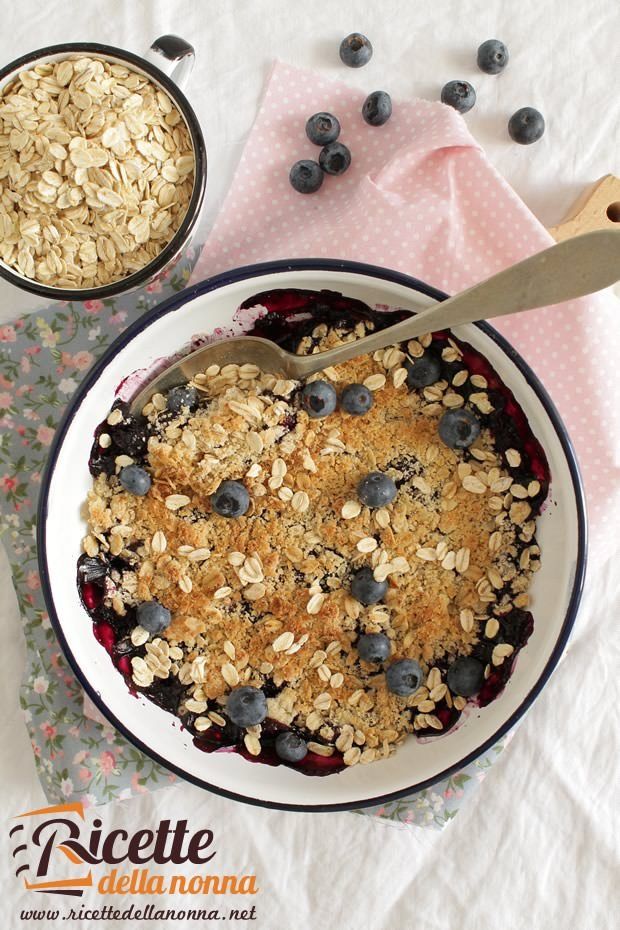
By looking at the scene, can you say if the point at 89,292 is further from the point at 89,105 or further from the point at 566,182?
the point at 566,182

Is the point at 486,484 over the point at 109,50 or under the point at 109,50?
under

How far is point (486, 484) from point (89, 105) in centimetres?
81

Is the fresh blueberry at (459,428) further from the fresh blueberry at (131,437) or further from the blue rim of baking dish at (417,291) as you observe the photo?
the fresh blueberry at (131,437)

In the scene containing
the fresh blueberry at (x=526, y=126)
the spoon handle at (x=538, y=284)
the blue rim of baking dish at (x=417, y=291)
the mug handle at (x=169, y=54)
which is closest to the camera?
the spoon handle at (x=538, y=284)

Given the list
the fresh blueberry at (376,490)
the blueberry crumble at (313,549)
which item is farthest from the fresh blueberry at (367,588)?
the fresh blueberry at (376,490)

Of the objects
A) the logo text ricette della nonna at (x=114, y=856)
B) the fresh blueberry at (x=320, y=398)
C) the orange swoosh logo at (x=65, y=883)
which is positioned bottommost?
the orange swoosh logo at (x=65, y=883)

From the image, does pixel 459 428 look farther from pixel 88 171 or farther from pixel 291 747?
pixel 88 171

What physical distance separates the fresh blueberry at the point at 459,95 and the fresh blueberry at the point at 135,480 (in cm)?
81

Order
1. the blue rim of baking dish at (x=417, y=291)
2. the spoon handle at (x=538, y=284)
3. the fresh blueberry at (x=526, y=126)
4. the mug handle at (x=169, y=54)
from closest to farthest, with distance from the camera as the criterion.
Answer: the spoon handle at (x=538, y=284) < the blue rim of baking dish at (x=417, y=291) < the mug handle at (x=169, y=54) < the fresh blueberry at (x=526, y=126)

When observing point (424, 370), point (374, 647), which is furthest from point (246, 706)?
point (424, 370)

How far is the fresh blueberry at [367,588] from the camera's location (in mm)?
1138

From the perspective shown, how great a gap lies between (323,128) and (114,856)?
1.28m

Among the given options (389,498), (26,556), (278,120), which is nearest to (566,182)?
(278,120)

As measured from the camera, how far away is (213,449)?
115cm
